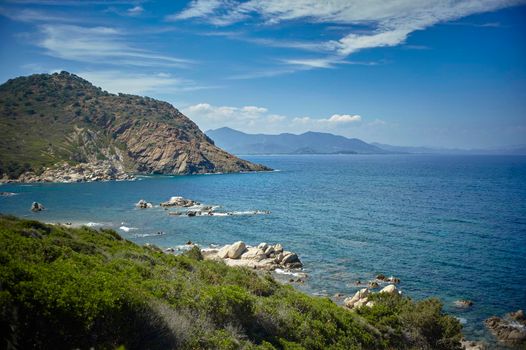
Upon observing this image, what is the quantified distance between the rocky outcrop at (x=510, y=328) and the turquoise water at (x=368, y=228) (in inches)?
39.2

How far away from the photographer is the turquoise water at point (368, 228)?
37.1 metres

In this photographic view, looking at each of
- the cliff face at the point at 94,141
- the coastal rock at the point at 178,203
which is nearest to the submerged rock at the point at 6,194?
the cliff face at the point at 94,141

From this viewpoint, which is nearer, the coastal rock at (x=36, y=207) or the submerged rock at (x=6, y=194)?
the coastal rock at (x=36, y=207)

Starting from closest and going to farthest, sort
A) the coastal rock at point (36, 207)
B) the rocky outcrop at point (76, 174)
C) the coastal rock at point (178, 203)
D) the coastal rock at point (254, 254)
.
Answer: the coastal rock at point (254, 254)
the coastal rock at point (36, 207)
the coastal rock at point (178, 203)
the rocky outcrop at point (76, 174)

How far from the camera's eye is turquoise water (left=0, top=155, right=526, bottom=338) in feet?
122

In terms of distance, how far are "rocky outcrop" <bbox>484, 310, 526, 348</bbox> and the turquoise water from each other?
1.00m

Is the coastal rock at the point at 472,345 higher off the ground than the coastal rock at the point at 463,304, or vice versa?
the coastal rock at the point at 463,304

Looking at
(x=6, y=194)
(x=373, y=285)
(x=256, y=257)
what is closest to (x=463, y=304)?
(x=373, y=285)

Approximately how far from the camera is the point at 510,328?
27281 mm

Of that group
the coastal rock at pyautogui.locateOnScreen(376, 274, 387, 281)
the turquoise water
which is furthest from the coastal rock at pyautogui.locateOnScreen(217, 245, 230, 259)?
the coastal rock at pyautogui.locateOnScreen(376, 274, 387, 281)

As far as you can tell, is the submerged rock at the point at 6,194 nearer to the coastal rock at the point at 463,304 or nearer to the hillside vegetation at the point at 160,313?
the hillside vegetation at the point at 160,313

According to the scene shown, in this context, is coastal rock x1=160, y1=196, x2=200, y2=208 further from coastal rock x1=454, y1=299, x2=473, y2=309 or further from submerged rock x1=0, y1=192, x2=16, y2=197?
coastal rock x1=454, y1=299, x2=473, y2=309

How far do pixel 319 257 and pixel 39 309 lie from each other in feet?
137

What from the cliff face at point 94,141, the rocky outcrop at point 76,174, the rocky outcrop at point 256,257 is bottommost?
the rocky outcrop at point 256,257
